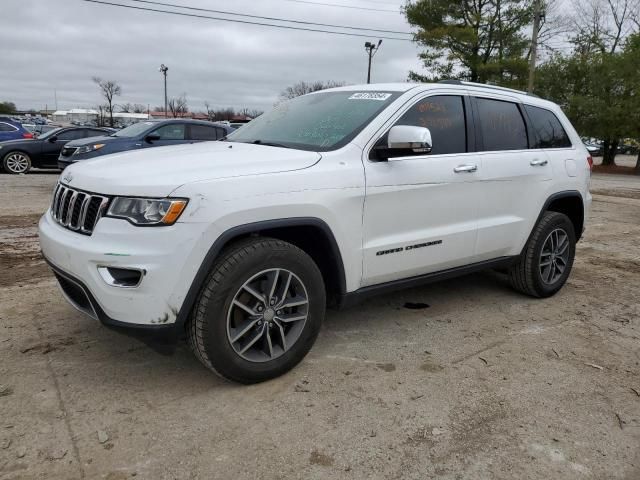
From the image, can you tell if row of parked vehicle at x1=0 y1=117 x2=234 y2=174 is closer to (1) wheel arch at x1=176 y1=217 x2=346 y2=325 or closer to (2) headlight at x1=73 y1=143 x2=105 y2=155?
(2) headlight at x1=73 y1=143 x2=105 y2=155

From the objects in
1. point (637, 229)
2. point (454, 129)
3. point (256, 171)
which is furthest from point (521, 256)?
point (637, 229)

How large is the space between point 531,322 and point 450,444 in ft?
6.42

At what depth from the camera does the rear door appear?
4020 millimetres

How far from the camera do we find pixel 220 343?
2.78m

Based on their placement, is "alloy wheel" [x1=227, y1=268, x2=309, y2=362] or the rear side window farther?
the rear side window

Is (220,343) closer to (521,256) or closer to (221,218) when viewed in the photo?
(221,218)

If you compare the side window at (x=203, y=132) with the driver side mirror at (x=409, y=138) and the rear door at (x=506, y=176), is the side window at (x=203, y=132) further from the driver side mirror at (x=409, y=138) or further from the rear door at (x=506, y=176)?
the driver side mirror at (x=409, y=138)

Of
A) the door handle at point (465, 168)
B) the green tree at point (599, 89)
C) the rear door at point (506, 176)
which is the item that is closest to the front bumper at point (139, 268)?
the door handle at point (465, 168)

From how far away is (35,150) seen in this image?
14.0m

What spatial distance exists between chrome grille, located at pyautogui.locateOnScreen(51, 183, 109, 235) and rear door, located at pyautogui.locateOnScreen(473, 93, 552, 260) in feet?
8.62

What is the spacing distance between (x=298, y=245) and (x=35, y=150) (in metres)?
13.3

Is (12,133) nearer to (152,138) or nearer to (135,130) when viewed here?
(135,130)

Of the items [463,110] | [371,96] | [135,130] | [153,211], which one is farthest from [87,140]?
[153,211]

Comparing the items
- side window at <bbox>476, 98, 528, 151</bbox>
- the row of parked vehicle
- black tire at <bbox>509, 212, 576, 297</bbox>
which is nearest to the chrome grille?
side window at <bbox>476, 98, 528, 151</bbox>
